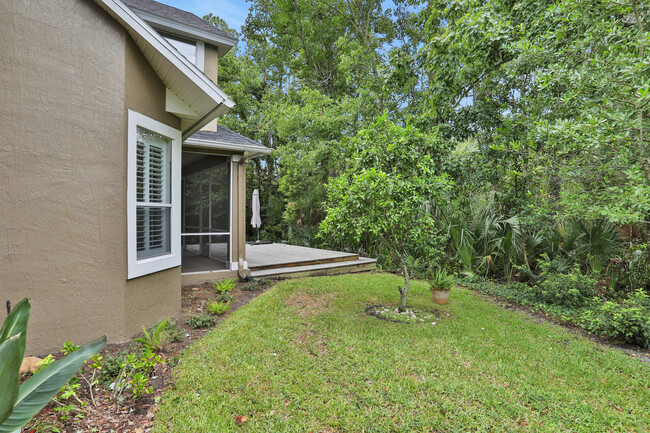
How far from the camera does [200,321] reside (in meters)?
4.65

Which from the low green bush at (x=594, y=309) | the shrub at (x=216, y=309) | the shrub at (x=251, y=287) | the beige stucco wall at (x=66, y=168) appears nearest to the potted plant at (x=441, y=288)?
the low green bush at (x=594, y=309)

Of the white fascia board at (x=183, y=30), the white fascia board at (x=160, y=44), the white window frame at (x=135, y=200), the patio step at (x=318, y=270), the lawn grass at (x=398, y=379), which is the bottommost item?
the lawn grass at (x=398, y=379)

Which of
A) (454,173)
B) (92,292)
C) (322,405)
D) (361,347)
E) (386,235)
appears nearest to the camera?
(322,405)

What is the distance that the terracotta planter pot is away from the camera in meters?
6.02

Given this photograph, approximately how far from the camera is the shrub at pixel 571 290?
5656 millimetres

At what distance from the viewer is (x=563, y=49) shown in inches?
198

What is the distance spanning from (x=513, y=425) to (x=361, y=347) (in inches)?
68.3

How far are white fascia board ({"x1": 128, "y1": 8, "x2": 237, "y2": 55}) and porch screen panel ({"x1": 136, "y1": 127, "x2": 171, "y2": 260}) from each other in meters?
3.60

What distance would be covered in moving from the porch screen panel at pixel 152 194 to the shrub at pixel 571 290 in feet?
21.7

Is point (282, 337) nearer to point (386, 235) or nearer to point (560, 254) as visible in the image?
point (386, 235)

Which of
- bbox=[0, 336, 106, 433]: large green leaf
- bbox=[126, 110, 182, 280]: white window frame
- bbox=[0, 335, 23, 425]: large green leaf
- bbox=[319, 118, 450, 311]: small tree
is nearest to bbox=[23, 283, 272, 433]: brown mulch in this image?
bbox=[0, 336, 106, 433]: large green leaf

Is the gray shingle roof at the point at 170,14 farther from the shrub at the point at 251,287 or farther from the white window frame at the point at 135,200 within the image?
the shrub at the point at 251,287

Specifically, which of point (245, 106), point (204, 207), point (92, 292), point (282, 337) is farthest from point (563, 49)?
point (245, 106)

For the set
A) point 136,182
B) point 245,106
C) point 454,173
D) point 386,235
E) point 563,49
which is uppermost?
point 245,106
